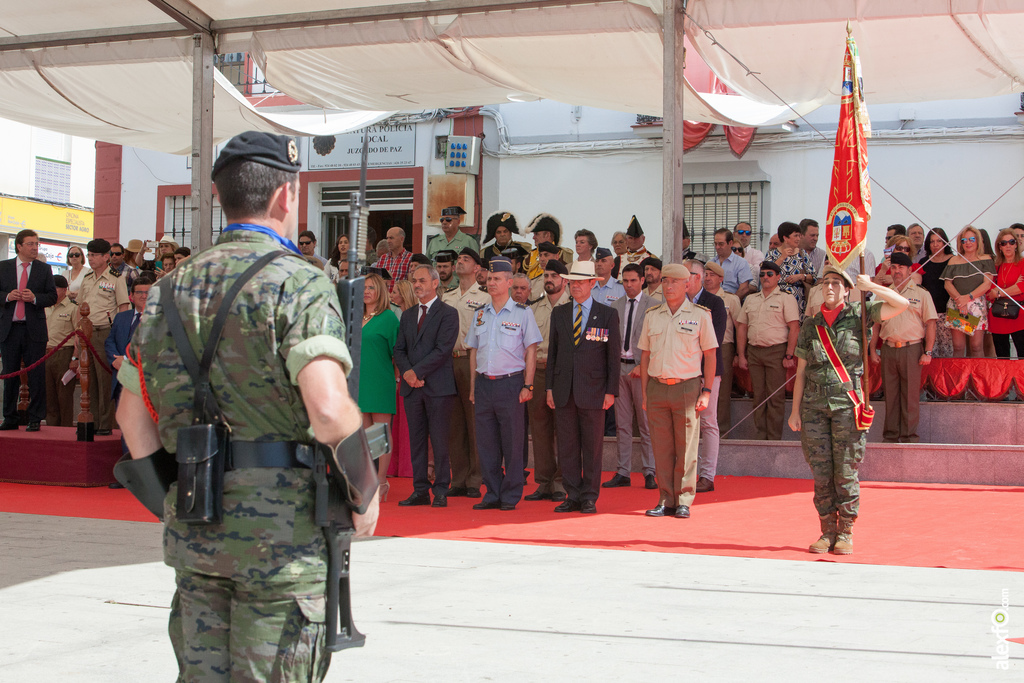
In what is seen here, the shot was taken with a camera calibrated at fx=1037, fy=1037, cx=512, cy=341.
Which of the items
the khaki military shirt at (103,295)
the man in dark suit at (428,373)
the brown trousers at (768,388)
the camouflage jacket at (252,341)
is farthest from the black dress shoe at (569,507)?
the khaki military shirt at (103,295)

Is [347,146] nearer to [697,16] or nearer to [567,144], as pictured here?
[567,144]

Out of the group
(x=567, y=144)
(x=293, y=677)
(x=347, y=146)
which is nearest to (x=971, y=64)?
(x=567, y=144)

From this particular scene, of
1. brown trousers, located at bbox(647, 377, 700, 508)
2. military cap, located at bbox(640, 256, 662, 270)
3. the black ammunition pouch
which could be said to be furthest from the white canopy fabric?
the black ammunition pouch

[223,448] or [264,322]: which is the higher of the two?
[264,322]

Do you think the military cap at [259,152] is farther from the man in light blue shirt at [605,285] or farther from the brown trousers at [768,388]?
the brown trousers at [768,388]

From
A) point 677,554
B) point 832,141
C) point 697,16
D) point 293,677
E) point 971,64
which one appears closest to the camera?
point 293,677

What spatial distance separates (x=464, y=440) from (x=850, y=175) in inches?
159

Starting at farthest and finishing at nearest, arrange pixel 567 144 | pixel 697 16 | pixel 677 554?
pixel 567 144 < pixel 697 16 < pixel 677 554

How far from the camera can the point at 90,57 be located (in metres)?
10.9

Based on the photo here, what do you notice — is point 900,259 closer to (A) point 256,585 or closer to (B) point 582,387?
(B) point 582,387

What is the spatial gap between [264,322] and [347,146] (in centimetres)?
1664

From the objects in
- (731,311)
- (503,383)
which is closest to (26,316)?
(503,383)

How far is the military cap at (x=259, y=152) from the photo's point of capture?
2.53 meters

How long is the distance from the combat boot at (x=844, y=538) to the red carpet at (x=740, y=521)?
A: 0.09 m
